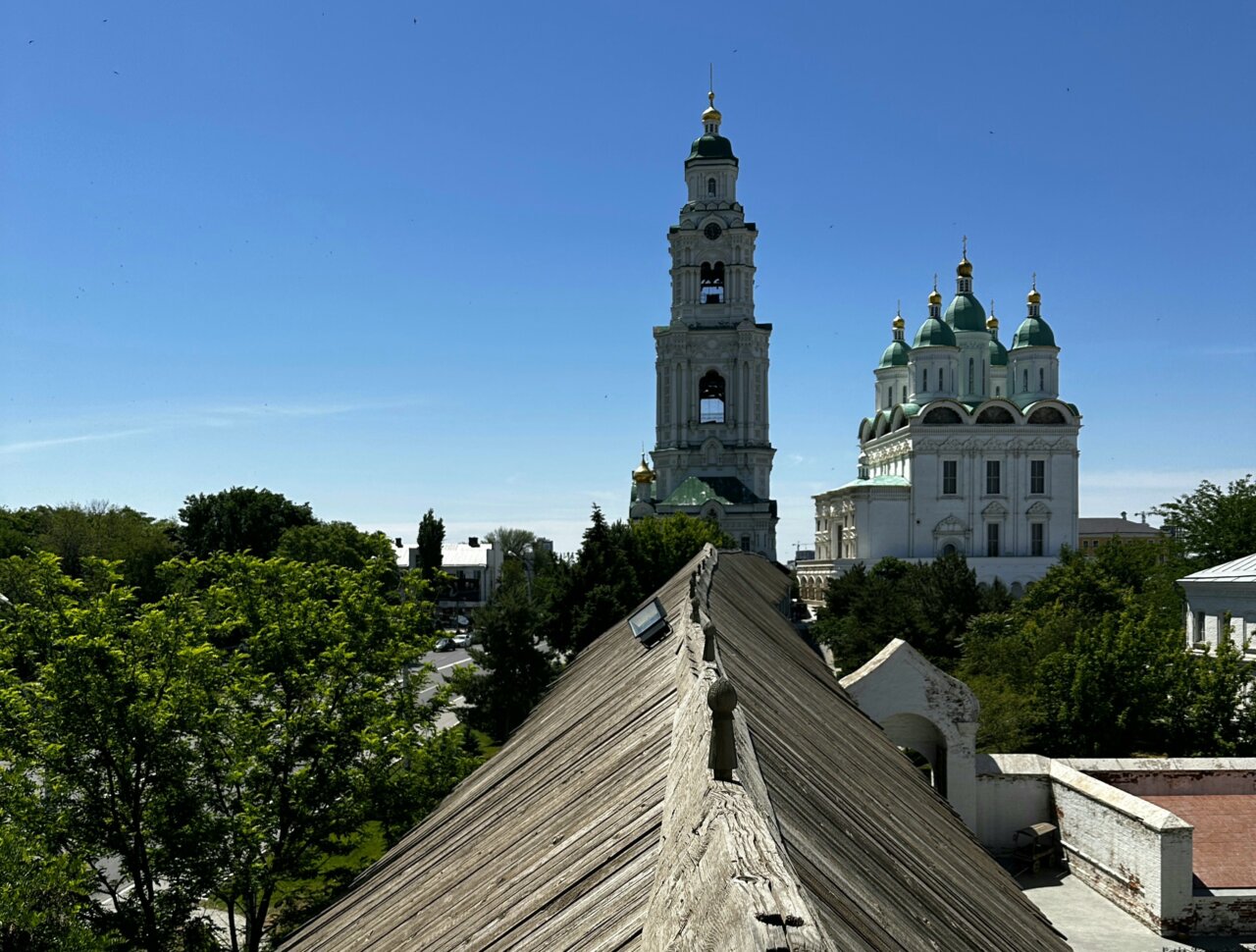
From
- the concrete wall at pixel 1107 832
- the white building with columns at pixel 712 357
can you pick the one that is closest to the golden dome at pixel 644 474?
the white building with columns at pixel 712 357

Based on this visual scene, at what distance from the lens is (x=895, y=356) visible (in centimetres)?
8412

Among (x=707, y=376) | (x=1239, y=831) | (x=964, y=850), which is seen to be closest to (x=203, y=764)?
(x=964, y=850)

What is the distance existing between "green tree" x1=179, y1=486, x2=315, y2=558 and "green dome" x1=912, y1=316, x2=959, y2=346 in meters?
45.5

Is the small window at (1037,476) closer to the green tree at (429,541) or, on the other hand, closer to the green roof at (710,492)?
the green roof at (710,492)

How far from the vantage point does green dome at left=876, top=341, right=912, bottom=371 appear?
84000 millimetres

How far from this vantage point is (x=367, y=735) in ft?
46.8

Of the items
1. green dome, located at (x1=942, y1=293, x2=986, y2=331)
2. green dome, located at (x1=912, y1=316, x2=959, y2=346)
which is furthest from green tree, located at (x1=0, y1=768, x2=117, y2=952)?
green dome, located at (x1=942, y1=293, x2=986, y2=331)

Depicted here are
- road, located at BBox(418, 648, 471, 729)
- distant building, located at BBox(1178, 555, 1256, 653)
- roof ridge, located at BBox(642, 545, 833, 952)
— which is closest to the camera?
roof ridge, located at BBox(642, 545, 833, 952)

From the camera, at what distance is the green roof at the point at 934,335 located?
239 feet

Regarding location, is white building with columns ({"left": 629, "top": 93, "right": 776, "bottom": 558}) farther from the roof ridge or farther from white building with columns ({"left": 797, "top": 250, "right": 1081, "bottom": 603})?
the roof ridge

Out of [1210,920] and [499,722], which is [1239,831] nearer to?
[1210,920]

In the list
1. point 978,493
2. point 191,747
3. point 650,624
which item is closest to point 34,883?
point 191,747

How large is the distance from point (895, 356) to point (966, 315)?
753 centimetres

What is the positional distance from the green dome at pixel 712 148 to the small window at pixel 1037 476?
2960 centimetres
